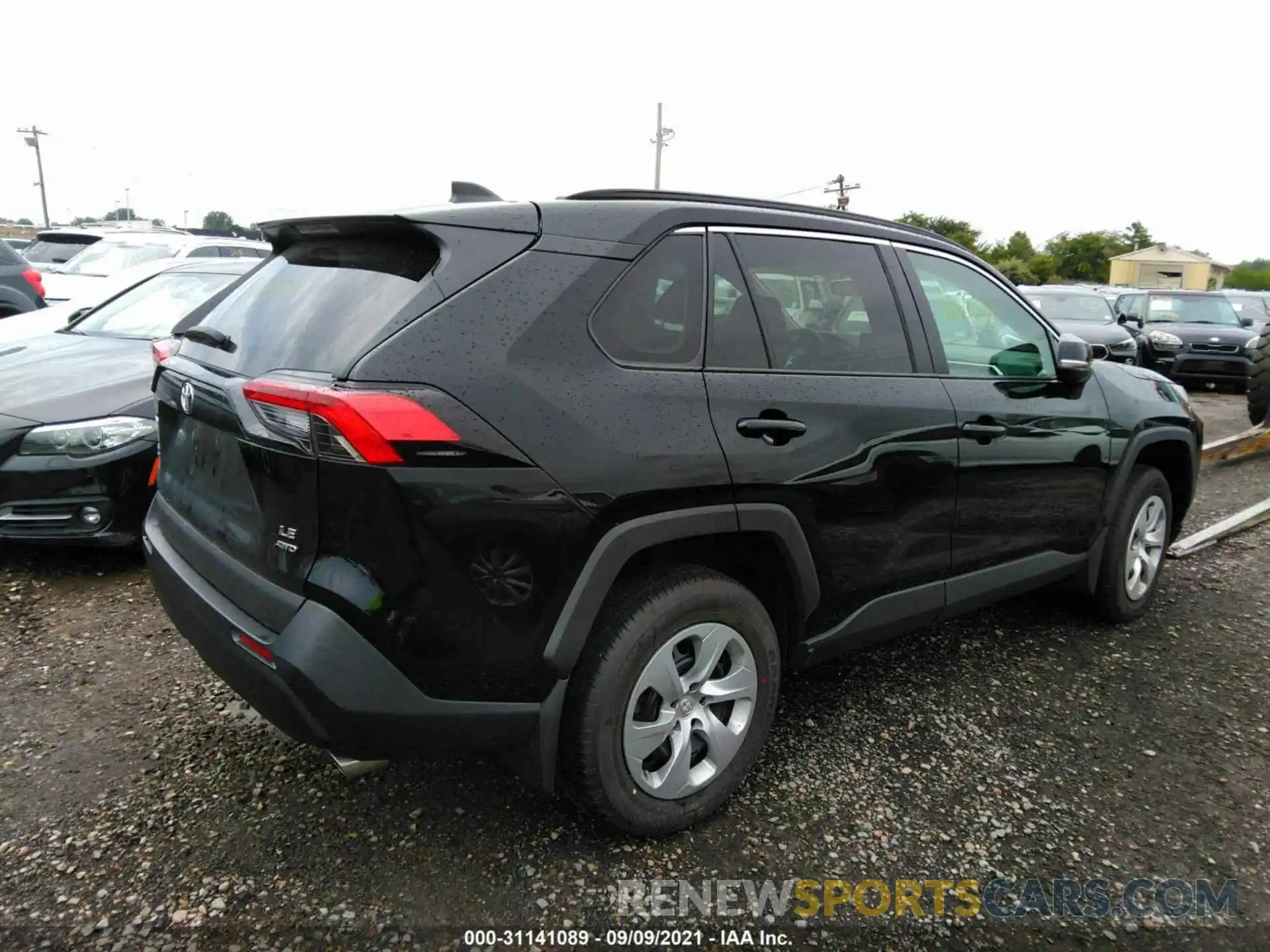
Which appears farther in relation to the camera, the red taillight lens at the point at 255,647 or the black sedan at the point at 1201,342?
the black sedan at the point at 1201,342

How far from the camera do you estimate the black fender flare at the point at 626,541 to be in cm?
219

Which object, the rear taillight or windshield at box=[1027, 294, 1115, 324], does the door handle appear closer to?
the rear taillight

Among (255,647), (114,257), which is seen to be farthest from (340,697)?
(114,257)

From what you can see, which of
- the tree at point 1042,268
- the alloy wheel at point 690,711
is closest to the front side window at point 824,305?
the alloy wheel at point 690,711

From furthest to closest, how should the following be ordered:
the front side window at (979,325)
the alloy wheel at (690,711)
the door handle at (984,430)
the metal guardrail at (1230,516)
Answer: the metal guardrail at (1230,516)
the front side window at (979,325)
the door handle at (984,430)
the alloy wheel at (690,711)

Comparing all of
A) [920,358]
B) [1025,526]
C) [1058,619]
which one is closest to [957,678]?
[1025,526]

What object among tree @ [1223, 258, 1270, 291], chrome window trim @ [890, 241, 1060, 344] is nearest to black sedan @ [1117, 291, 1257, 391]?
chrome window trim @ [890, 241, 1060, 344]

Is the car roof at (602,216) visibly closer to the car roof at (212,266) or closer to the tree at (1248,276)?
the car roof at (212,266)

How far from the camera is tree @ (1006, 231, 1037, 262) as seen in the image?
6488 centimetres

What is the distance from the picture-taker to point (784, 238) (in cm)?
279

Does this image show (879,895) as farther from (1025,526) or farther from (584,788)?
(1025,526)

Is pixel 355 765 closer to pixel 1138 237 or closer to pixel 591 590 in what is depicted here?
pixel 591 590

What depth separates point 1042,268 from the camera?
182ft

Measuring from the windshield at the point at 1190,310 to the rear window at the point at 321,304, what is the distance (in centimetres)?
1466
